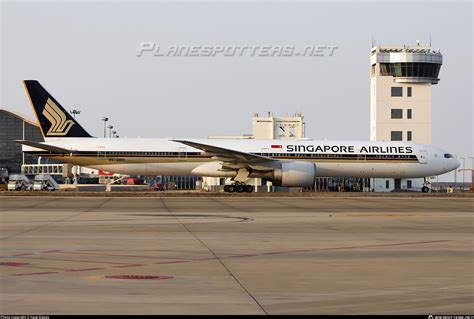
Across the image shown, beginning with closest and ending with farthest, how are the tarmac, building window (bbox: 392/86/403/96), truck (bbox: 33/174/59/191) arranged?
the tarmac
truck (bbox: 33/174/59/191)
building window (bbox: 392/86/403/96)

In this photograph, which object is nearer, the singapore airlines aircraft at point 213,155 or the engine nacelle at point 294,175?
the engine nacelle at point 294,175

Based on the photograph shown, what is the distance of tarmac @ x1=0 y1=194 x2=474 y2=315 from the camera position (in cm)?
995

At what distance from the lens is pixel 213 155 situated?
51.1 m

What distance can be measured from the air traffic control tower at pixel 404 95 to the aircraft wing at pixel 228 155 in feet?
129

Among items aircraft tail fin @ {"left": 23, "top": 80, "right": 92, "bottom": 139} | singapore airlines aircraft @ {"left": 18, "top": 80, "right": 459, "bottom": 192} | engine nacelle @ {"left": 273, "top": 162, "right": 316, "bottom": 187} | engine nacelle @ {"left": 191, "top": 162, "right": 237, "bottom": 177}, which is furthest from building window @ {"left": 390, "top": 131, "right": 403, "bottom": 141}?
aircraft tail fin @ {"left": 23, "top": 80, "right": 92, "bottom": 139}

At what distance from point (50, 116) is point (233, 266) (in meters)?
40.4

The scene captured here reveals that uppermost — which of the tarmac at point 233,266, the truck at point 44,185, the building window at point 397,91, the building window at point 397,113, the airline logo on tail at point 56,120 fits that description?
the building window at point 397,91

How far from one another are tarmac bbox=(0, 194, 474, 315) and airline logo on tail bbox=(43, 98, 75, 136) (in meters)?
25.8

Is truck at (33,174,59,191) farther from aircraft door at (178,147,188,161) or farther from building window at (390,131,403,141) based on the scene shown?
building window at (390,131,403,141)

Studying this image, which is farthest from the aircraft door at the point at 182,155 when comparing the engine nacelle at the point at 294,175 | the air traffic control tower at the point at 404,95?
the air traffic control tower at the point at 404,95

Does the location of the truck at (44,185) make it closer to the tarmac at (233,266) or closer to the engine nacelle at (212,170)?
the engine nacelle at (212,170)

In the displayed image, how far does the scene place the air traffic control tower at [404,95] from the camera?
285ft

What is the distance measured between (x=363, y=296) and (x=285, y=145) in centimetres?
4200

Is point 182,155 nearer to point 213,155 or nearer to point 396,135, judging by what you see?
point 213,155
